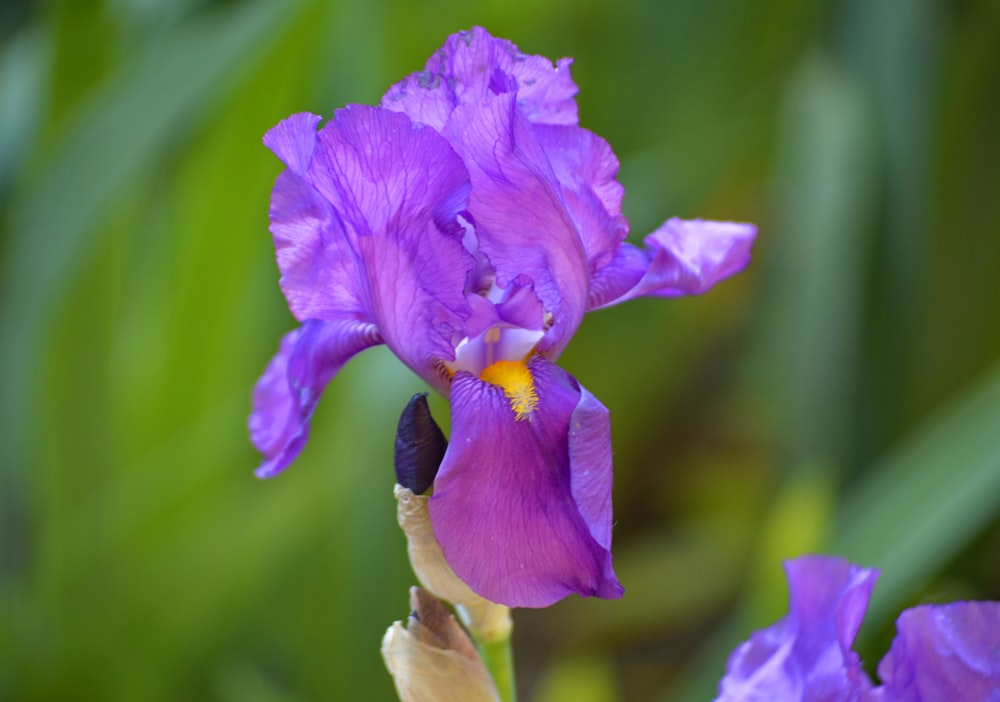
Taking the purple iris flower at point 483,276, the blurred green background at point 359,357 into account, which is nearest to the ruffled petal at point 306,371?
the purple iris flower at point 483,276

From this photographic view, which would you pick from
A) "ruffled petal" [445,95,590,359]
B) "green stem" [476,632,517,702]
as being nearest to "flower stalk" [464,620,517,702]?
"green stem" [476,632,517,702]

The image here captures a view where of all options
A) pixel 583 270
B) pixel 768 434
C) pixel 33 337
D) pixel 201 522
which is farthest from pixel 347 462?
pixel 768 434

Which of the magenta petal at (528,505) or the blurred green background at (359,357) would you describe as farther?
the blurred green background at (359,357)

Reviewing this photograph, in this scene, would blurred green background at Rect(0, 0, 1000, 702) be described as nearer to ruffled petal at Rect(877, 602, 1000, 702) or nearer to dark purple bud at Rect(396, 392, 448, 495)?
ruffled petal at Rect(877, 602, 1000, 702)

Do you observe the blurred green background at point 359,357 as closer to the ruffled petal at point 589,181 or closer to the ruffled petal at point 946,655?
the ruffled petal at point 946,655

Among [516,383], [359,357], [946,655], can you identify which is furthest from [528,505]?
[359,357]
